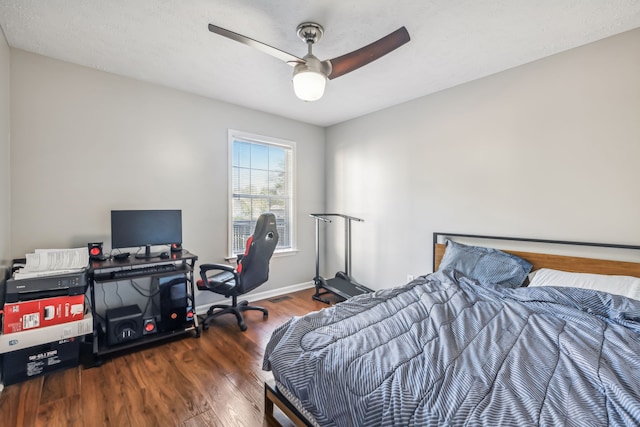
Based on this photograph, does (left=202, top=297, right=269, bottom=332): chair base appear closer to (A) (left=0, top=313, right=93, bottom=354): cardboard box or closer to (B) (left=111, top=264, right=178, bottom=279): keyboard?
(B) (left=111, top=264, right=178, bottom=279): keyboard

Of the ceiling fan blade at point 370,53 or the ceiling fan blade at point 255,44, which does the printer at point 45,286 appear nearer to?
the ceiling fan blade at point 255,44

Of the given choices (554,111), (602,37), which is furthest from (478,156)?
(602,37)

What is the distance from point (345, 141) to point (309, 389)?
11.3 ft

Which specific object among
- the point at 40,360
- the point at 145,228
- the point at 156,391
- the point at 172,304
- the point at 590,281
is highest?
the point at 145,228

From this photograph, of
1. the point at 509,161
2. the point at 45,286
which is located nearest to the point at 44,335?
the point at 45,286

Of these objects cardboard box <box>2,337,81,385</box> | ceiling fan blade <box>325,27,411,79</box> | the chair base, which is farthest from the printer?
ceiling fan blade <box>325,27,411,79</box>

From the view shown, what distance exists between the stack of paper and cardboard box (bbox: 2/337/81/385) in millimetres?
521

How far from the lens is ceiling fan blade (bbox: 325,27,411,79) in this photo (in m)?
1.55

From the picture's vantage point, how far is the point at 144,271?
8.20 feet

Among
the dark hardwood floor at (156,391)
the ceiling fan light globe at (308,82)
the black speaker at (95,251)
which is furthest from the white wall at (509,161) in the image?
the black speaker at (95,251)

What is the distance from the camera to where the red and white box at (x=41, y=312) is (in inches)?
75.4

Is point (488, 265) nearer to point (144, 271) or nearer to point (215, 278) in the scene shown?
point (215, 278)

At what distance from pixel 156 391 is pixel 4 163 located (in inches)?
81.1

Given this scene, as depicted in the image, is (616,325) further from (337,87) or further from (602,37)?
(337,87)
